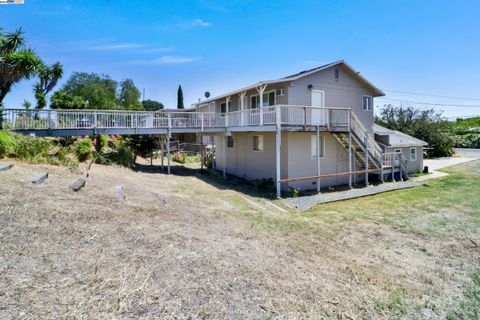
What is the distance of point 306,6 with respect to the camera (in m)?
13.4

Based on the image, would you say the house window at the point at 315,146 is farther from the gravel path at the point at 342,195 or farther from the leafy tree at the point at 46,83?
Result: the leafy tree at the point at 46,83

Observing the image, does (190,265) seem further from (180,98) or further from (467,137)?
(180,98)

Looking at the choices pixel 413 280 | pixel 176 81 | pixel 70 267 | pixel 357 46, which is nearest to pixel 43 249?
pixel 70 267

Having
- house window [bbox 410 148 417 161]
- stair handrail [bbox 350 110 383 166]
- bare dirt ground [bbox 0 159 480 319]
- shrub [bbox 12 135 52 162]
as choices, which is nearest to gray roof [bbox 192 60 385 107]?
stair handrail [bbox 350 110 383 166]

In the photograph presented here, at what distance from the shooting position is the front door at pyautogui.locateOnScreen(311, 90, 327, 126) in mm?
15180

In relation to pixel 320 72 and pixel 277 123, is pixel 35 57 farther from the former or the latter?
pixel 320 72

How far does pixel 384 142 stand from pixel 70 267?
19945 millimetres

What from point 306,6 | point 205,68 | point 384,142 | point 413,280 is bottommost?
point 413,280

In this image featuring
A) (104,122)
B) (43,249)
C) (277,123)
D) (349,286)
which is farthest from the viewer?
(104,122)

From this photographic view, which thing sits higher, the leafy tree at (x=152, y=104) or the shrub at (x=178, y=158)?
the leafy tree at (x=152, y=104)

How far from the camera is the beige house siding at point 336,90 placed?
15117 millimetres

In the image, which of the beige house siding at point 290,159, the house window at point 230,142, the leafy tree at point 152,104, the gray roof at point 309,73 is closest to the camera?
the gray roof at point 309,73

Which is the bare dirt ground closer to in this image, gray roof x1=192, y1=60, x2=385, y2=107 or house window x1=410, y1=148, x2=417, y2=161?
gray roof x1=192, y1=60, x2=385, y2=107

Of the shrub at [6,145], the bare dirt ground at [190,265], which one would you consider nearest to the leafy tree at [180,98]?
the shrub at [6,145]
